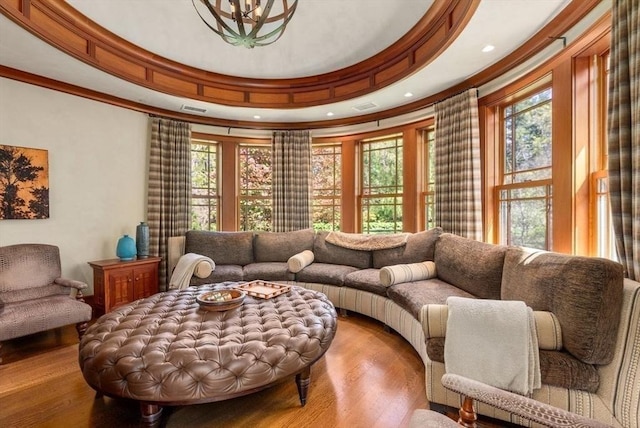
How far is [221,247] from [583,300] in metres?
3.85

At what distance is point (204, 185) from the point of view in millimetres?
4906

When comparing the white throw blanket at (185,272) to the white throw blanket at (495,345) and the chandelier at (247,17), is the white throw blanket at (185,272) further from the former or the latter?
the white throw blanket at (495,345)

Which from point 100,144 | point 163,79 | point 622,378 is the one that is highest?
point 163,79

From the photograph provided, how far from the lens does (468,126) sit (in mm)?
3369

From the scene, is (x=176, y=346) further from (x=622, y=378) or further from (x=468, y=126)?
(x=468, y=126)

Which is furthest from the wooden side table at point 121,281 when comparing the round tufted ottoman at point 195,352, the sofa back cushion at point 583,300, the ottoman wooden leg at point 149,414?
the sofa back cushion at point 583,300

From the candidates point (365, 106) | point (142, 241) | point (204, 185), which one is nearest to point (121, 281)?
point (142, 241)

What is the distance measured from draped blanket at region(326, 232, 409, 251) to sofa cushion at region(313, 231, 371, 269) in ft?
0.24

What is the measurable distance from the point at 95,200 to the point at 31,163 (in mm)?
710

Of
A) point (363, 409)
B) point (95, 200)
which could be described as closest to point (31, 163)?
point (95, 200)

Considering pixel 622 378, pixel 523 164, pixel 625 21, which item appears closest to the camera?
pixel 622 378

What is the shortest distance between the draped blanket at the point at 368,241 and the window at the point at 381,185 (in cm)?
79

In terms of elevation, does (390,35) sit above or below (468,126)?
above

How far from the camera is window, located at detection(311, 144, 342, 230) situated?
5152 mm
